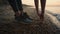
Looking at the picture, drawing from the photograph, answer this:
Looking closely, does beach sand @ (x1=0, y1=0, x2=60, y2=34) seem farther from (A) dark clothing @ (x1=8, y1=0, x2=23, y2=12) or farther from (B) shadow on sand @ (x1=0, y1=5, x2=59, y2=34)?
(A) dark clothing @ (x1=8, y1=0, x2=23, y2=12)

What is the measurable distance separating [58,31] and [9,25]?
0.56 metres

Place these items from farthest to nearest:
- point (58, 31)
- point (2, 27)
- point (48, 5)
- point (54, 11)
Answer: point (48, 5) < point (54, 11) < point (2, 27) < point (58, 31)

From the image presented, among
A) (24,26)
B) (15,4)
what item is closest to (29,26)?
(24,26)

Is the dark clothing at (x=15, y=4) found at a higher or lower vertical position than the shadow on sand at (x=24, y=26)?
higher

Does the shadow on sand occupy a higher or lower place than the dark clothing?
lower

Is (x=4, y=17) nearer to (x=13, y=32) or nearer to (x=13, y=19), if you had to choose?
(x=13, y=19)

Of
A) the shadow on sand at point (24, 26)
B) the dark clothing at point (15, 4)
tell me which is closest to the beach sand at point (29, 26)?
the shadow on sand at point (24, 26)

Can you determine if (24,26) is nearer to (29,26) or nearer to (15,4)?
(29,26)

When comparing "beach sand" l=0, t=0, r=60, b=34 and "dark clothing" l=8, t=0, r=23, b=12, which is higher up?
"dark clothing" l=8, t=0, r=23, b=12

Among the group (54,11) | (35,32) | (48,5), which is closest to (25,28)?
(35,32)

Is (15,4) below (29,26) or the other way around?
the other way around

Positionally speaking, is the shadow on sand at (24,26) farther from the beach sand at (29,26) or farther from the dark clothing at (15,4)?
→ the dark clothing at (15,4)

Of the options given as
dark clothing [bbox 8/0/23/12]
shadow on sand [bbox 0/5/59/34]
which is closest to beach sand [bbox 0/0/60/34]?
shadow on sand [bbox 0/5/59/34]

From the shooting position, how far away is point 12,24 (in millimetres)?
1968
